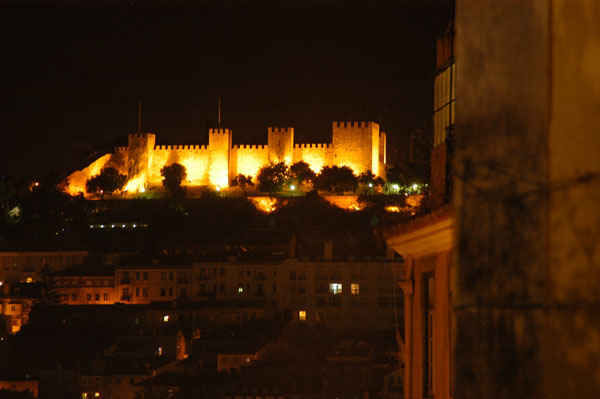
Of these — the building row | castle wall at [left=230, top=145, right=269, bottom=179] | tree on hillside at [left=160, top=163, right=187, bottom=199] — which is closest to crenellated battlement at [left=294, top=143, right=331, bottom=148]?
castle wall at [left=230, top=145, right=269, bottom=179]

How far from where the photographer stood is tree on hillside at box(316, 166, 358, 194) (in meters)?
72.3

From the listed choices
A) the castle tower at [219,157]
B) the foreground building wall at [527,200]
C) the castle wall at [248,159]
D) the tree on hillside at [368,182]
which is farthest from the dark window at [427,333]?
the castle tower at [219,157]

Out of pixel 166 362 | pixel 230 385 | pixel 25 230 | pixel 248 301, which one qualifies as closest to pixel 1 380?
pixel 166 362

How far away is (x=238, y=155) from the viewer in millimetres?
77438

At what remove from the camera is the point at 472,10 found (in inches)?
118

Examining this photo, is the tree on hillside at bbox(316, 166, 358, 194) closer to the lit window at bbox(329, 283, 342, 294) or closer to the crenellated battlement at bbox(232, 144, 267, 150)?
the crenellated battlement at bbox(232, 144, 267, 150)

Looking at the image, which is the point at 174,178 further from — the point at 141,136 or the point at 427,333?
the point at 427,333

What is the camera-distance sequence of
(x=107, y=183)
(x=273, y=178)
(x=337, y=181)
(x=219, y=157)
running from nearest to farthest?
(x=337, y=181)
(x=273, y=178)
(x=219, y=157)
(x=107, y=183)

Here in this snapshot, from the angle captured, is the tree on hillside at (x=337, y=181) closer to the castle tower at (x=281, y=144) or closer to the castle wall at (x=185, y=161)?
the castle tower at (x=281, y=144)

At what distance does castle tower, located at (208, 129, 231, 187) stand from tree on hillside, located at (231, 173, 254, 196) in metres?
0.57

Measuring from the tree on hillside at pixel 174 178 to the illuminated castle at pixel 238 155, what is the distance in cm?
63

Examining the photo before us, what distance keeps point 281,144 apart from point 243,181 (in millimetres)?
3545

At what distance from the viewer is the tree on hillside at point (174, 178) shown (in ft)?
247

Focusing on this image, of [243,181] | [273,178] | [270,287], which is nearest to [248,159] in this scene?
[243,181]
